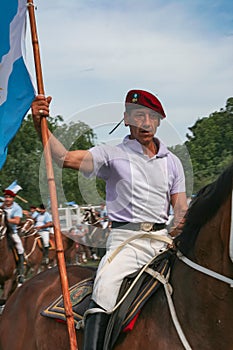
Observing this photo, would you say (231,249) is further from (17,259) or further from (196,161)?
(17,259)

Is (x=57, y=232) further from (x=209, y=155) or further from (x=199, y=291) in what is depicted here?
(x=209, y=155)

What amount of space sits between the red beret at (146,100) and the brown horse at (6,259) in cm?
887

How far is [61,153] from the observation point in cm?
380

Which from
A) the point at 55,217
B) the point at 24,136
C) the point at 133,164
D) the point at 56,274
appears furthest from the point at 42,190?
the point at 24,136

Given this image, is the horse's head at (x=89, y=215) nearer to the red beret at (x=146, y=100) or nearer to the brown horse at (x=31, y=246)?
the red beret at (x=146, y=100)

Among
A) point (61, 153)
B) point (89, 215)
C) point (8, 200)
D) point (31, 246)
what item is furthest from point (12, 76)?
point (31, 246)

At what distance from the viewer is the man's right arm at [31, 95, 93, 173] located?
12.5 ft

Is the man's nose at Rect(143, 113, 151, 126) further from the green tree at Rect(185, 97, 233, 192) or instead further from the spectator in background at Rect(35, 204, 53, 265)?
the spectator in background at Rect(35, 204, 53, 265)

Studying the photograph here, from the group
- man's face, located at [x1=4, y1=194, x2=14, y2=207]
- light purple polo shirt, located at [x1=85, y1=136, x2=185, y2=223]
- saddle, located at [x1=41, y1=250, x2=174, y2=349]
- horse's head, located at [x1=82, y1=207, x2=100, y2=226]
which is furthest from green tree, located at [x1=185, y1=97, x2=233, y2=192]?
man's face, located at [x1=4, y1=194, x2=14, y2=207]

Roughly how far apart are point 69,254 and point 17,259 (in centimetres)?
711

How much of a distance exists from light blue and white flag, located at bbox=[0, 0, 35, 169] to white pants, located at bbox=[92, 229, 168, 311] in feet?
3.61

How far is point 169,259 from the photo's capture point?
382 cm

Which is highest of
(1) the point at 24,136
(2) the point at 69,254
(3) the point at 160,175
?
(1) the point at 24,136

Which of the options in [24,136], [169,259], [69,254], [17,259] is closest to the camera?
[169,259]
